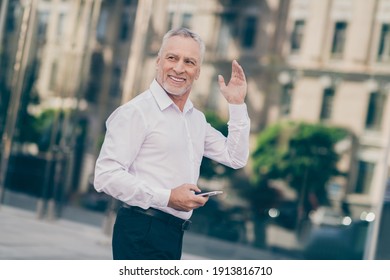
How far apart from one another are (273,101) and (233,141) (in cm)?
404

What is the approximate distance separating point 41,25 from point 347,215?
3.19 m

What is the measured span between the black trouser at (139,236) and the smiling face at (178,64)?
0.43 metres

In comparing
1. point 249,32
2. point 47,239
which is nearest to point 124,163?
point 47,239

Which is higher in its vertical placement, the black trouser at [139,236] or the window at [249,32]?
the window at [249,32]

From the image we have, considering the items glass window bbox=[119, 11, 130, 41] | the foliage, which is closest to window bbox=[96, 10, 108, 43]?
glass window bbox=[119, 11, 130, 41]

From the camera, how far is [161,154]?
246 cm

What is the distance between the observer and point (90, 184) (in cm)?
687

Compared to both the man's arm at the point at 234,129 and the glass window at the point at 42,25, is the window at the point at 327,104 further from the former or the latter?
the man's arm at the point at 234,129

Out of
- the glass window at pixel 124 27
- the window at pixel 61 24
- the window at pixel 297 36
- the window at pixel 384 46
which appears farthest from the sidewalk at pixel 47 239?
the window at pixel 384 46

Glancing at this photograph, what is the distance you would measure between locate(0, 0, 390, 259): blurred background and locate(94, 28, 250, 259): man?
3864 millimetres

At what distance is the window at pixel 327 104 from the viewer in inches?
263

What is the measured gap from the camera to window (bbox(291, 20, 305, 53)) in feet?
21.8

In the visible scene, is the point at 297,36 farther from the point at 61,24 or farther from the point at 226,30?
the point at 61,24
